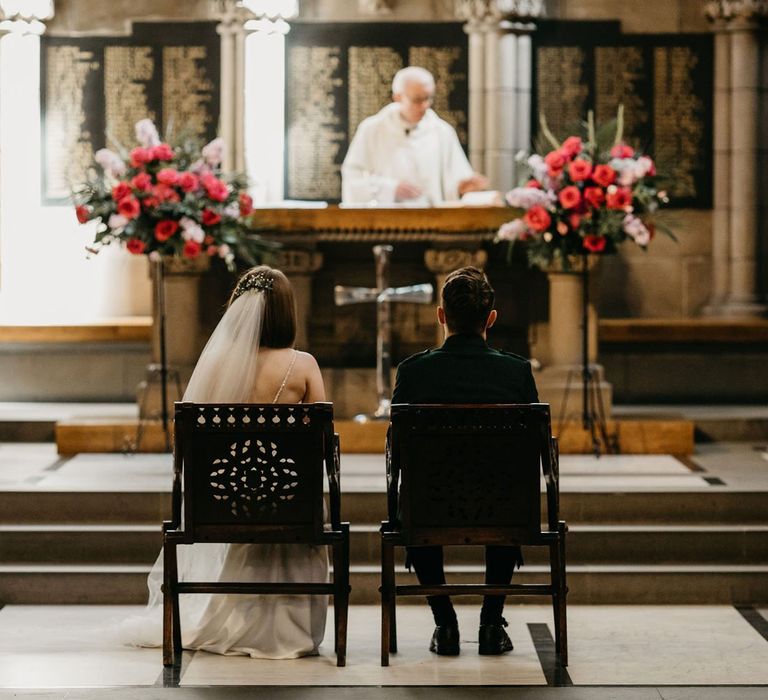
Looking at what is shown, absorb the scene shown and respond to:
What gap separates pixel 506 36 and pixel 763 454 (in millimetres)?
4307

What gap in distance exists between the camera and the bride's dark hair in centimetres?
592

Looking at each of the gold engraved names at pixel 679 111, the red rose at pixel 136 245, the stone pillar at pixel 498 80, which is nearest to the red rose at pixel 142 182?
the red rose at pixel 136 245

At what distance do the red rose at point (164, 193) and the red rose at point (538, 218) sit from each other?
Answer: 1.98 m

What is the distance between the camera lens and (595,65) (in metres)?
12.2

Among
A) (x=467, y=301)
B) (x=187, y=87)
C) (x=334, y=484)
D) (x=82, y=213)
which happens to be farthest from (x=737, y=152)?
(x=334, y=484)

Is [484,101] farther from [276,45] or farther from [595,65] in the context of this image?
[276,45]

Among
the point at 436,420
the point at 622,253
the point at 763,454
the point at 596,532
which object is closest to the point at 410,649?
the point at 436,420

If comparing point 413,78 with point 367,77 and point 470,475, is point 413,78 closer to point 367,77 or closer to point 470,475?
point 367,77

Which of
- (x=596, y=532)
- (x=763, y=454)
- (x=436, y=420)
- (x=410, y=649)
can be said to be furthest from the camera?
(x=763, y=454)

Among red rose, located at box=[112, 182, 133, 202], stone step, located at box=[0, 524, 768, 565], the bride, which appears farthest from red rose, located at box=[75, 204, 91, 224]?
the bride

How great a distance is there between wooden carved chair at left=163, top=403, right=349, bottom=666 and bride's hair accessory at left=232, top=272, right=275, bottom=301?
0.54 metres

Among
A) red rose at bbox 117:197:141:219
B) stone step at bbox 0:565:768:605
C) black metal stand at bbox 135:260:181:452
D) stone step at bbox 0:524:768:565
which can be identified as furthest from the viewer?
black metal stand at bbox 135:260:181:452

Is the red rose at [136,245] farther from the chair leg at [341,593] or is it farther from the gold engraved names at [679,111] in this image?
the gold engraved names at [679,111]

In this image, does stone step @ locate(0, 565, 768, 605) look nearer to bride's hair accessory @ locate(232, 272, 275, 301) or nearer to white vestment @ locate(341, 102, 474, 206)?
bride's hair accessory @ locate(232, 272, 275, 301)
